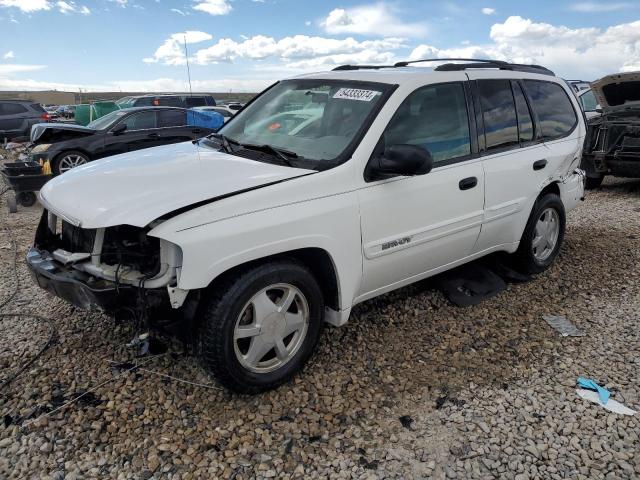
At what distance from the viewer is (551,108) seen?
4.70 m

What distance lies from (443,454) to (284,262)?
1.32 meters

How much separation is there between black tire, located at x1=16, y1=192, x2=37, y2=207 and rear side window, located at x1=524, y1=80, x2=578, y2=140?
786cm

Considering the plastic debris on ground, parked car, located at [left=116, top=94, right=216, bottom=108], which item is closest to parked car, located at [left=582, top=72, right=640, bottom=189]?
the plastic debris on ground

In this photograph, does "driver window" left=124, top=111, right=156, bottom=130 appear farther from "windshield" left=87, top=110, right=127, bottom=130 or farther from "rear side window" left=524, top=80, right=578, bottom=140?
"rear side window" left=524, top=80, right=578, bottom=140

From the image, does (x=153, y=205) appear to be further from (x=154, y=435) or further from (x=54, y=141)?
(x=54, y=141)

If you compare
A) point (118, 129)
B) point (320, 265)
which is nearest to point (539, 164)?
point (320, 265)

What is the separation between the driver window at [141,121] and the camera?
10539mm

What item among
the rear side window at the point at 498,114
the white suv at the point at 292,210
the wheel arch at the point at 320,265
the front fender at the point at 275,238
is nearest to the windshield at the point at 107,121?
the white suv at the point at 292,210

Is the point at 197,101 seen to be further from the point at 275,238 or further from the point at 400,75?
the point at 275,238

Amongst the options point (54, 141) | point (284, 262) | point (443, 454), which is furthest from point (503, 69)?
point (54, 141)

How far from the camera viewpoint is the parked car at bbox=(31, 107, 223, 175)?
9500mm

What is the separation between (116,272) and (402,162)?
5.64 feet

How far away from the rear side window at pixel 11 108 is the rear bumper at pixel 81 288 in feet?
54.8

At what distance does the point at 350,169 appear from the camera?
306cm
